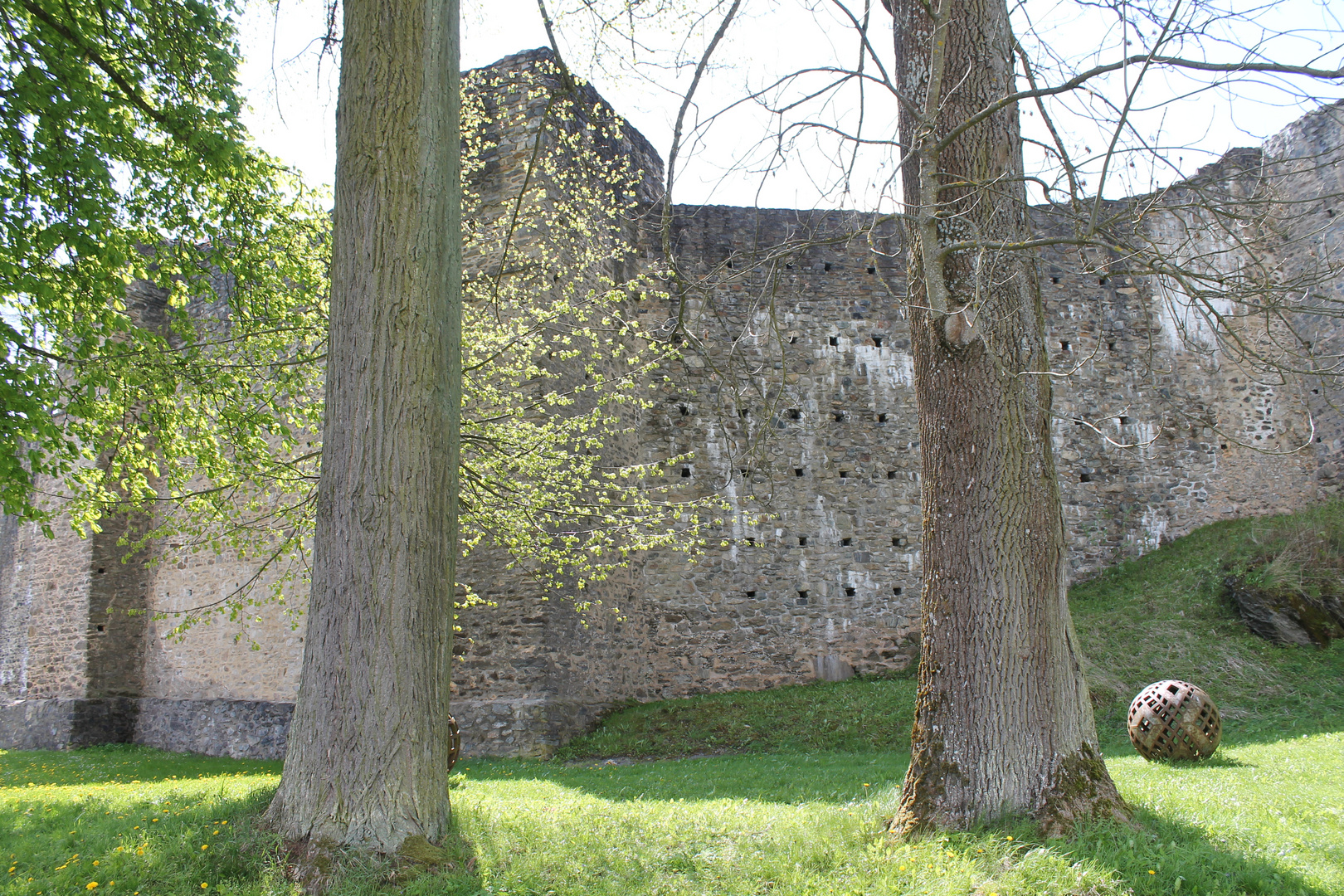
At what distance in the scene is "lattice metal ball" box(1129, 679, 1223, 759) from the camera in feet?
20.2

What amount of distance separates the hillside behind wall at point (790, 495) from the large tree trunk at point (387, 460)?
20.6ft

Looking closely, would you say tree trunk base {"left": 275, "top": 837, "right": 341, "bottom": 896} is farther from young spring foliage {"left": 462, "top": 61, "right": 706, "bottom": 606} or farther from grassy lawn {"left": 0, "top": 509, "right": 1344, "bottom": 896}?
young spring foliage {"left": 462, "top": 61, "right": 706, "bottom": 606}

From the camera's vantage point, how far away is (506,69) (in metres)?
10.6

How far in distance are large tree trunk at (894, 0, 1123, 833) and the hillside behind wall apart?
5.86 m

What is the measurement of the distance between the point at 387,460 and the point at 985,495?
2841 millimetres

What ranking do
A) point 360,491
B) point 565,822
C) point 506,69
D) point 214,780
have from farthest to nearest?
point 506,69 → point 214,780 → point 565,822 → point 360,491

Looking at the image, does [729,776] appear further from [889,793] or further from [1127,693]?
[1127,693]

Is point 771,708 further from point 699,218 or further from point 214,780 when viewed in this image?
point 699,218

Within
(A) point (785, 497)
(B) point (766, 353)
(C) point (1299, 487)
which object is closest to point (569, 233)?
(B) point (766, 353)

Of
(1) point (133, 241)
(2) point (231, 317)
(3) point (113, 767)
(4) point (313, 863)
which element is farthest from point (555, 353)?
(3) point (113, 767)

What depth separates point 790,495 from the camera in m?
11.8

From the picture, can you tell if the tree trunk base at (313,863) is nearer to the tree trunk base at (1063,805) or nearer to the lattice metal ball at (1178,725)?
the tree trunk base at (1063,805)

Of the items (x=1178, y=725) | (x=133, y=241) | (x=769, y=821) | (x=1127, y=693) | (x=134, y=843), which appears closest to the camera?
(x=134, y=843)

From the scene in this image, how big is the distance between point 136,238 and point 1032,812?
6.52m
